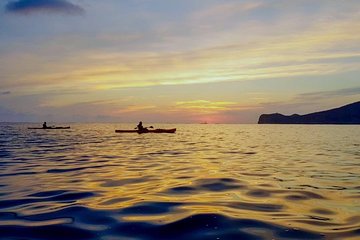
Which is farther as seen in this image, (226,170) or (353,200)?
(226,170)

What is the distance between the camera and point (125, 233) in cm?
854

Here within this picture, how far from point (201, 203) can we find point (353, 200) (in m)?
5.30

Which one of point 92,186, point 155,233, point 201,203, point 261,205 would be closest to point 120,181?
point 92,186

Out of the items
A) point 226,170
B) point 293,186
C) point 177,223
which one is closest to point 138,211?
point 177,223

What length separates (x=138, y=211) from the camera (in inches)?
425

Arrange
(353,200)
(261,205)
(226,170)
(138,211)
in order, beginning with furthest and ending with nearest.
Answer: (226,170) < (353,200) < (261,205) < (138,211)

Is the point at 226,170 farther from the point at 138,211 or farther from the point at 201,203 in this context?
the point at 138,211

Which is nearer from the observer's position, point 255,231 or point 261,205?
point 255,231

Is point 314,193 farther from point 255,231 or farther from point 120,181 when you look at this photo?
point 120,181

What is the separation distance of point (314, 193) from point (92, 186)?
9.06 m

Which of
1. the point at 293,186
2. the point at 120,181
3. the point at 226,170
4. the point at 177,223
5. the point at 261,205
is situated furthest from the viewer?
the point at 226,170

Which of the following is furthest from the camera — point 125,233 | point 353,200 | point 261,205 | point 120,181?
point 120,181

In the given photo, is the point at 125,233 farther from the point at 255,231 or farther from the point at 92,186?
the point at 92,186

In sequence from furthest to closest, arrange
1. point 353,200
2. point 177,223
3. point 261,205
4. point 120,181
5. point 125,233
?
point 120,181 → point 353,200 → point 261,205 → point 177,223 → point 125,233
